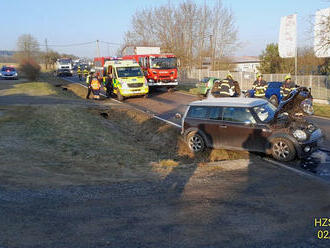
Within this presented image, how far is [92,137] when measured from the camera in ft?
36.8

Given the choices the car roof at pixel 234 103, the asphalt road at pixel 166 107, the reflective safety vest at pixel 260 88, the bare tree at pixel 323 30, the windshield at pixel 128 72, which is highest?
the bare tree at pixel 323 30

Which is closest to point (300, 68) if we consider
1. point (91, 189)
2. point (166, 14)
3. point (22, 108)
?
point (166, 14)

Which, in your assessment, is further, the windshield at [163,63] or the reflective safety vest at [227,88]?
the windshield at [163,63]

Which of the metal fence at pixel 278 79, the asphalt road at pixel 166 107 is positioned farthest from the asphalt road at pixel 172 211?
the metal fence at pixel 278 79

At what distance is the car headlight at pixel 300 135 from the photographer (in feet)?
24.6

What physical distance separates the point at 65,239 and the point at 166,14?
44.8 meters

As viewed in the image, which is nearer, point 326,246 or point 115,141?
point 326,246

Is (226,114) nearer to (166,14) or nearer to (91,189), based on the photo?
(91,189)

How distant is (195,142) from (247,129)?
1.66 metres

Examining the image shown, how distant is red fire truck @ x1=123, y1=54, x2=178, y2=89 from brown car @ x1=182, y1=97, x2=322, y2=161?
15427 millimetres

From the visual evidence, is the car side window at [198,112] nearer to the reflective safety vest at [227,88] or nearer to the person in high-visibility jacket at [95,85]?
the reflective safety vest at [227,88]

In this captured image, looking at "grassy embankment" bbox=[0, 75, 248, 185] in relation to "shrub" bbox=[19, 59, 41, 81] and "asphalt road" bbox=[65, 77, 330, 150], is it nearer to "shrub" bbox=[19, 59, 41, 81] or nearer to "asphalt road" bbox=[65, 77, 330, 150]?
"asphalt road" bbox=[65, 77, 330, 150]

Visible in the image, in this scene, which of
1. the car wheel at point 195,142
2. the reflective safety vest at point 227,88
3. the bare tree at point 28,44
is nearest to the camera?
the car wheel at point 195,142

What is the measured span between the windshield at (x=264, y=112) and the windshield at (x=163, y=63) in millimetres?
16737
